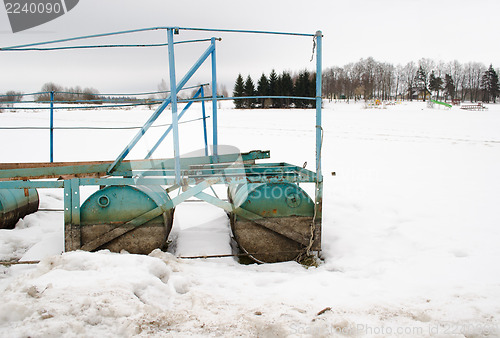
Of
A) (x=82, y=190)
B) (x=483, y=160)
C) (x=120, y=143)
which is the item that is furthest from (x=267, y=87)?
(x=82, y=190)

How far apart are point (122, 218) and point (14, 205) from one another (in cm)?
235

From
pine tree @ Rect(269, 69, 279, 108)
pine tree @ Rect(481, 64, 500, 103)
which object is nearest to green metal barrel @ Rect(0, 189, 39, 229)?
pine tree @ Rect(269, 69, 279, 108)

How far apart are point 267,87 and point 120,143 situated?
37.3 meters

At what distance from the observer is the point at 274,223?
15.1 feet

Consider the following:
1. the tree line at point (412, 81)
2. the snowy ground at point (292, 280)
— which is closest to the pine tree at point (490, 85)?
the tree line at point (412, 81)

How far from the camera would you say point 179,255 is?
15.3 ft

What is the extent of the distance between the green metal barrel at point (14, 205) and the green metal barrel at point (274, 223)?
11.5 feet

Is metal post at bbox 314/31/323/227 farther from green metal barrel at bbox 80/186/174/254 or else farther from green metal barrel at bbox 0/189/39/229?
green metal barrel at bbox 0/189/39/229

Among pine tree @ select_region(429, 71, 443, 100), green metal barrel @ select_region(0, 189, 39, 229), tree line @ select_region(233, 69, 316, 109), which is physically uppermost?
pine tree @ select_region(429, 71, 443, 100)

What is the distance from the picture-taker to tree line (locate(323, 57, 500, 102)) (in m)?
89.9

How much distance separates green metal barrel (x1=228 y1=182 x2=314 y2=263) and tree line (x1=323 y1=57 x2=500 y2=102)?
284 feet

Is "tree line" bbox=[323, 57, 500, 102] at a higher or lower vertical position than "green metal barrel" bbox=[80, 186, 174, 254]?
higher

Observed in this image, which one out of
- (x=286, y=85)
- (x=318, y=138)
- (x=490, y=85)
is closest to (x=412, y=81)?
(x=490, y=85)

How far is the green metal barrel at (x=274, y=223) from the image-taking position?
15.0ft
